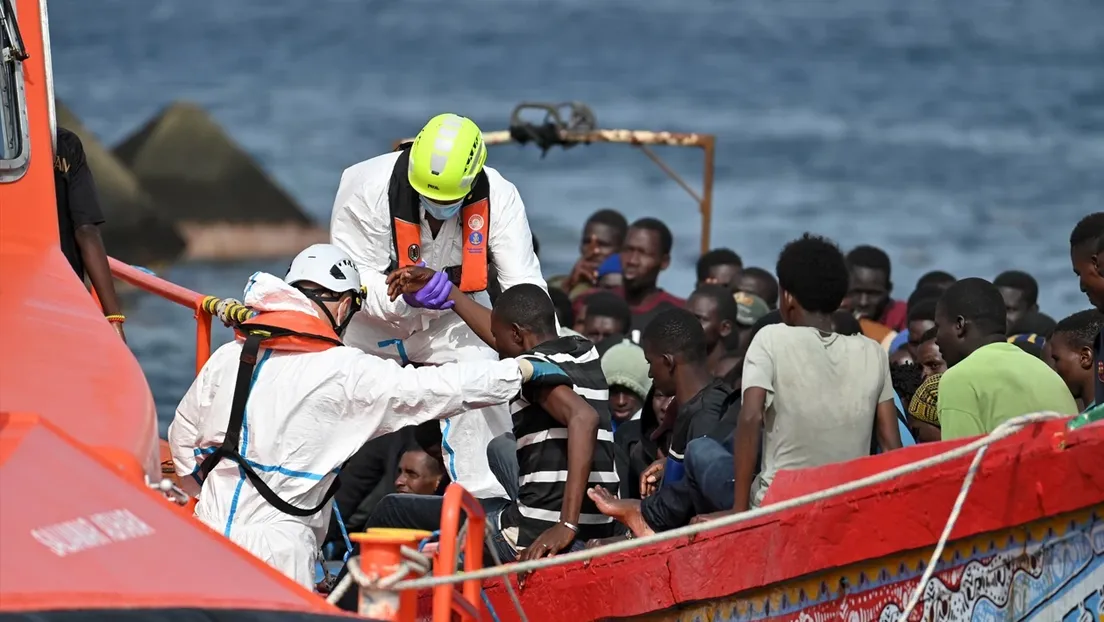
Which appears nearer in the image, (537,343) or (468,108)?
(537,343)

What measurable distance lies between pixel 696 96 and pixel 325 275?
31.6 m

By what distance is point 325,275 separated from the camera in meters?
5.24

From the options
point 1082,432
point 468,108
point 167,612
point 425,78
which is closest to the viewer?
point 167,612

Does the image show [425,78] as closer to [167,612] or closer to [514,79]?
[514,79]

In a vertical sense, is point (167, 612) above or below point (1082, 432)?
below

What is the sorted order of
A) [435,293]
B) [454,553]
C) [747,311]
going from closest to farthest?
[454,553] < [435,293] < [747,311]

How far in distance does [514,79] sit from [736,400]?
1210 inches

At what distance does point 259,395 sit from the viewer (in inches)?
197

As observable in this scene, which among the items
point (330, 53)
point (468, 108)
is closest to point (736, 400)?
point (468, 108)

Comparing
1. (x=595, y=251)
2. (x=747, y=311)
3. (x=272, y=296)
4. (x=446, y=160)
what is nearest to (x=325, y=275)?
(x=272, y=296)

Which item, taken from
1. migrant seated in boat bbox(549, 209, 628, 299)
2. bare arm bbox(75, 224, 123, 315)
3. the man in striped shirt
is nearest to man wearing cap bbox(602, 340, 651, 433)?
the man in striped shirt

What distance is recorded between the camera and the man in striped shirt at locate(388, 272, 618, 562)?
5.34m

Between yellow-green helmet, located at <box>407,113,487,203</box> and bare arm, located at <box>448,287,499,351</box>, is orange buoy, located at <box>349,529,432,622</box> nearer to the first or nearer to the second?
bare arm, located at <box>448,287,499,351</box>

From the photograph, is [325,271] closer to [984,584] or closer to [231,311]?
[231,311]
